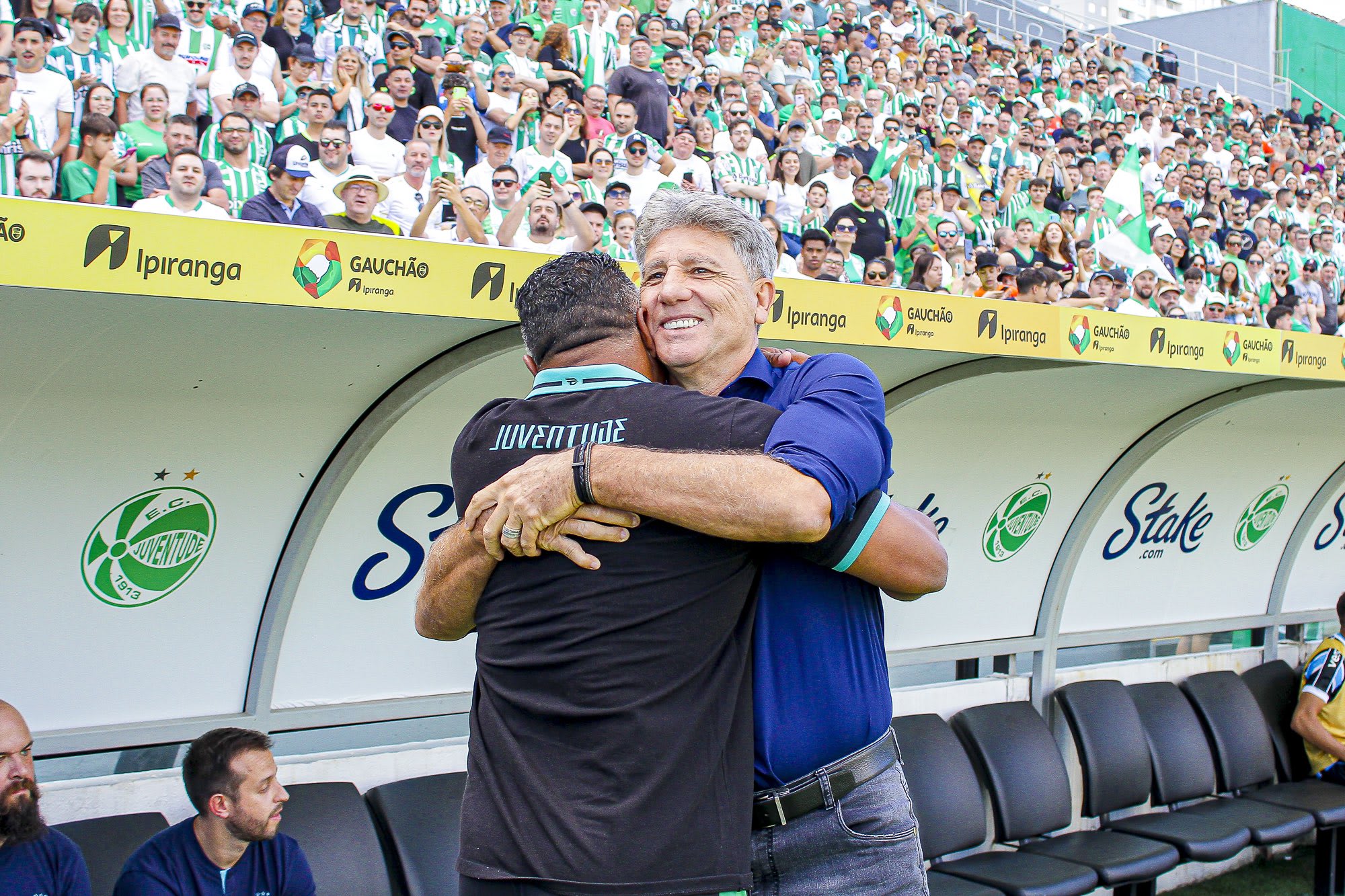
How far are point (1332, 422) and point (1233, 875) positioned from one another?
248 centimetres

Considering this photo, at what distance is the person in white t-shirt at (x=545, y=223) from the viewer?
5832 mm

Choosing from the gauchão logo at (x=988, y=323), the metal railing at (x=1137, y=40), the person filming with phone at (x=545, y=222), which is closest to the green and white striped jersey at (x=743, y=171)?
the person filming with phone at (x=545, y=222)

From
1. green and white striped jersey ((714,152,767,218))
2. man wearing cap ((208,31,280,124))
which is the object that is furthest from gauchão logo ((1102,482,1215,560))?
man wearing cap ((208,31,280,124))

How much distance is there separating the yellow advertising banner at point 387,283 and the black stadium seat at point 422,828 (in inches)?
66.3

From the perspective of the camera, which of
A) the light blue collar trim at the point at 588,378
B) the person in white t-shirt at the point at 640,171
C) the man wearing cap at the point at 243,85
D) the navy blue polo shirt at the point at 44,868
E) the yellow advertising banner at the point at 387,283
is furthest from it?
the person in white t-shirt at the point at 640,171

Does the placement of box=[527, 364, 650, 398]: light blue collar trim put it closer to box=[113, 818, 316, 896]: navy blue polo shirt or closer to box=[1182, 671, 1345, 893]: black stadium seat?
box=[113, 818, 316, 896]: navy blue polo shirt

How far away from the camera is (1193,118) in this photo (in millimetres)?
16188

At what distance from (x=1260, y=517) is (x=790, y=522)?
628 cm

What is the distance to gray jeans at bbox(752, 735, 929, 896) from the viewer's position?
5.12 feet

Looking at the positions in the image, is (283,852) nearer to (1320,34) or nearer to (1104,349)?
(1104,349)

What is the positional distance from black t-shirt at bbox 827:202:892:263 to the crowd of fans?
0.06ft

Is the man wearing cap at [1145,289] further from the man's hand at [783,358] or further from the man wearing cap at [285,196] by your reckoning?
the man's hand at [783,358]

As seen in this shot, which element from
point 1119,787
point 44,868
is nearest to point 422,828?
point 44,868

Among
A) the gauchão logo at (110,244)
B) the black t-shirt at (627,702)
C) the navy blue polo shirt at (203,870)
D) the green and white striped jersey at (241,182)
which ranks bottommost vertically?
the navy blue polo shirt at (203,870)
